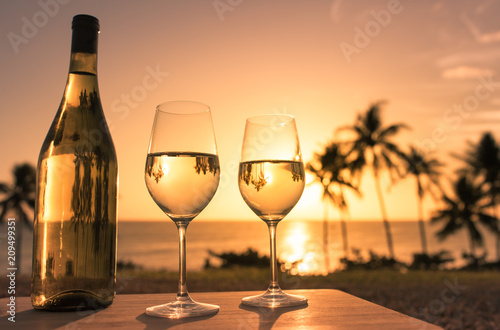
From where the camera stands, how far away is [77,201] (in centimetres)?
144

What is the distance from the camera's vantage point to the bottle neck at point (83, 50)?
4.96 feet

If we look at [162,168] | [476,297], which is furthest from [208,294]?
[476,297]

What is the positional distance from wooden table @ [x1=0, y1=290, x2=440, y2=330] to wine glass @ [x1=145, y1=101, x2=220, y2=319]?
0.91 ft

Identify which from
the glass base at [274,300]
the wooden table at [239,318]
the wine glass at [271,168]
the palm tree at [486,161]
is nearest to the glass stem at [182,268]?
the wooden table at [239,318]

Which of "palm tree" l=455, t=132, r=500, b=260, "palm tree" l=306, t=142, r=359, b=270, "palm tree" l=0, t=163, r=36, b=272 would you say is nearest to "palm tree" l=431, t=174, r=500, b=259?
"palm tree" l=455, t=132, r=500, b=260

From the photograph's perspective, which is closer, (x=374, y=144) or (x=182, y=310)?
(x=182, y=310)

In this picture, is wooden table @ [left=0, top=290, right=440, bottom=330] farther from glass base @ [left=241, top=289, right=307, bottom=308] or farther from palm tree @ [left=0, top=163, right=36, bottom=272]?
palm tree @ [left=0, top=163, right=36, bottom=272]

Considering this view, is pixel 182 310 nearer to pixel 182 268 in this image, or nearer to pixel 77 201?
pixel 182 268

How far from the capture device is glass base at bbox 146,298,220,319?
3.86 feet

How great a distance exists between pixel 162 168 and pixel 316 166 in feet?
108

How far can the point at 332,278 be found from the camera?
551 inches

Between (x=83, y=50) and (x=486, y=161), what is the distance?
133 feet

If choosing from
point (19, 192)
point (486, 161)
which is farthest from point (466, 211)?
point (19, 192)

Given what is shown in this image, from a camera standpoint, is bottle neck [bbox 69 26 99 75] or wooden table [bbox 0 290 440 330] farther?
bottle neck [bbox 69 26 99 75]
